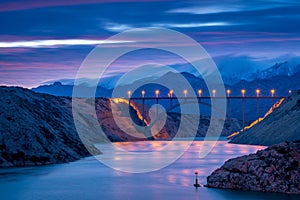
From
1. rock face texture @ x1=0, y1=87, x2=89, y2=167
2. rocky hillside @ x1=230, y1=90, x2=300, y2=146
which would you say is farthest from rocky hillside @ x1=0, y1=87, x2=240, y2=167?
rocky hillside @ x1=230, y1=90, x2=300, y2=146

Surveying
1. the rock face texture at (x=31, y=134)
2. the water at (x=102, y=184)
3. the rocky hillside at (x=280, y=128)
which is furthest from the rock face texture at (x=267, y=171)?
the rocky hillside at (x=280, y=128)

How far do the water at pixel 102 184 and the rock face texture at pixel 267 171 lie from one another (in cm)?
110

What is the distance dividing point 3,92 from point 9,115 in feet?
21.3

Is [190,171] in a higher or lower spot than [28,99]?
lower

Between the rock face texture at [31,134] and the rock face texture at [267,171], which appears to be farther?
the rock face texture at [31,134]

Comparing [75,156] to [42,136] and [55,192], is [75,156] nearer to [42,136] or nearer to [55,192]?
[42,136]

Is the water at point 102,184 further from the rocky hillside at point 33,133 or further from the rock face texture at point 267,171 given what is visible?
the rocky hillside at point 33,133

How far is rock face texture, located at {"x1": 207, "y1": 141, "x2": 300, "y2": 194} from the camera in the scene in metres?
48.5

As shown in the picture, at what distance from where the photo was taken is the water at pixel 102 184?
4972 centimetres

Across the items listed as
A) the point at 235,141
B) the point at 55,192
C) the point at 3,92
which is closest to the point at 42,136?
the point at 3,92

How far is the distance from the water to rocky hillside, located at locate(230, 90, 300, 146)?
31.9 m

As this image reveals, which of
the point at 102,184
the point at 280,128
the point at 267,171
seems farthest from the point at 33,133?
the point at 280,128

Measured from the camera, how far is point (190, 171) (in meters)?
70.5

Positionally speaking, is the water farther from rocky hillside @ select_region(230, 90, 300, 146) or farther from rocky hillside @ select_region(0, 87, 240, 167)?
rocky hillside @ select_region(230, 90, 300, 146)
